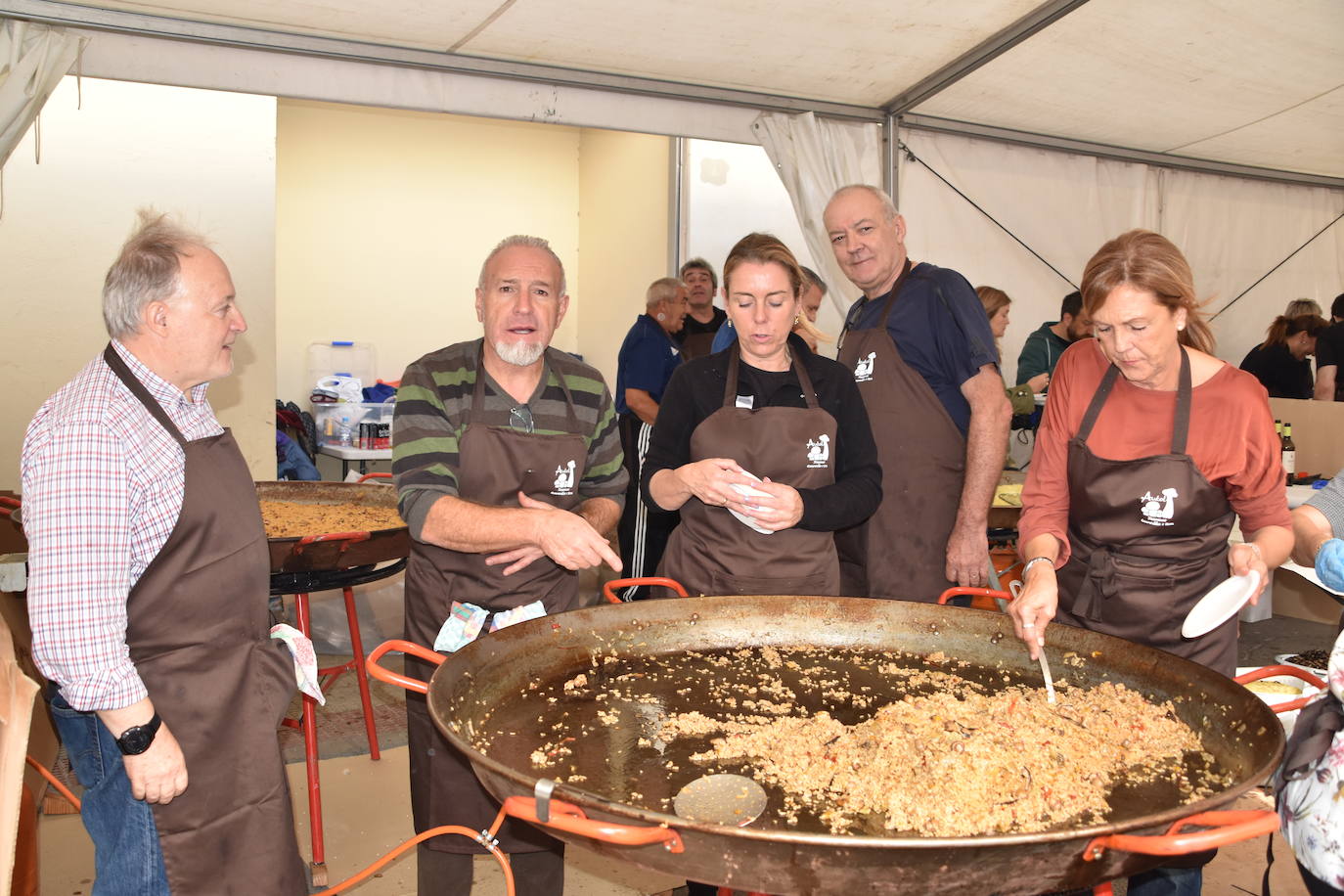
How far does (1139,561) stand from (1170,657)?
0.42m

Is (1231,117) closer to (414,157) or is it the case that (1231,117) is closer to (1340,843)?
(1340,843)

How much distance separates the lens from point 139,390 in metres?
1.88

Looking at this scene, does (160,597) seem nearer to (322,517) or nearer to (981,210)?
(322,517)

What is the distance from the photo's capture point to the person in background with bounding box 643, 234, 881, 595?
265cm

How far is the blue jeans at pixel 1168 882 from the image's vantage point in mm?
2266

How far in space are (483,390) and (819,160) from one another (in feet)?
11.0

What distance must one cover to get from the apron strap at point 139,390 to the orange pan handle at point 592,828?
41.6 inches

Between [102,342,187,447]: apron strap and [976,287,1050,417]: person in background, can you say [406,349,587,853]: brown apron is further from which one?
[976,287,1050,417]: person in background

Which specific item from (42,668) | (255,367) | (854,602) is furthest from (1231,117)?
(42,668)

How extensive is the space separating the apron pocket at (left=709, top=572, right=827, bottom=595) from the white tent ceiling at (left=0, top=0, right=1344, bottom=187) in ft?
8.31

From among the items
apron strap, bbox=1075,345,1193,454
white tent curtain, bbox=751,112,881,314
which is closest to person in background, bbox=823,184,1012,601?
apron strap, bbox=1075,345,1193,454

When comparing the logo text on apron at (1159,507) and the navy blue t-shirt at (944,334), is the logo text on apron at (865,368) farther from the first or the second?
the logo text on apron at (1159,507)

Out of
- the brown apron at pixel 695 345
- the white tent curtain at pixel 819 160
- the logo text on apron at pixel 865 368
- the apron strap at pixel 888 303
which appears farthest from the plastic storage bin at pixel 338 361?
the logo text on apron at pixel 865 368

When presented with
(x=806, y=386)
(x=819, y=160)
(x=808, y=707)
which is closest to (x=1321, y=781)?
(x=808, y=707)
